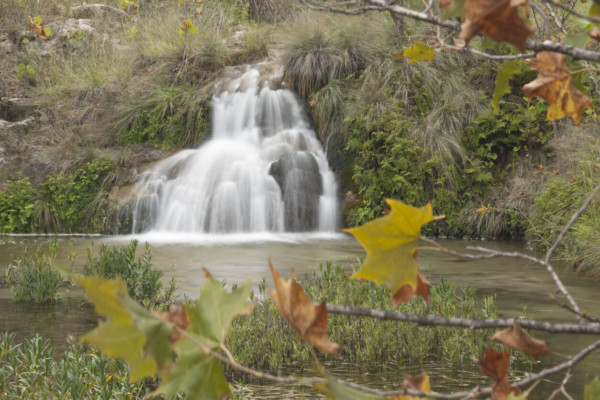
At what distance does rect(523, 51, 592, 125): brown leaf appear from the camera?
2.61 feet

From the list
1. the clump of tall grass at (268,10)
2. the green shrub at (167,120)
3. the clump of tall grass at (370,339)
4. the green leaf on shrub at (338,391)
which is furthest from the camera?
the clump of tall grass at (268,10)

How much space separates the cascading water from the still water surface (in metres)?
0.50

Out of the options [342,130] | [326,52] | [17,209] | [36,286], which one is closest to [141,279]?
[36,286]

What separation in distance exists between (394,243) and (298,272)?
21.8 feet

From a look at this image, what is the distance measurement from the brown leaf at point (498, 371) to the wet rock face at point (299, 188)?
407 inches

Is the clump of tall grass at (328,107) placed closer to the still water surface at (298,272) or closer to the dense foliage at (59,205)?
the still water surface at (298,272)

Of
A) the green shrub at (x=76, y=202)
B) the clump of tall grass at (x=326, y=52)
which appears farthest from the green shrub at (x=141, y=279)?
the clump of tall grass at (x=326, y=52)

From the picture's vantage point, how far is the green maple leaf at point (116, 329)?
1.75 ft

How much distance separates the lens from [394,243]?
69cm

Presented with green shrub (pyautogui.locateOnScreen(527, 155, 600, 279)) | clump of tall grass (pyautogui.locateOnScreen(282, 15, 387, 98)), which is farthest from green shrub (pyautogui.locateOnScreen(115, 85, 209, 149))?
green shrub (pyautogui.locateOnScreen(527, 155, 600, 279))

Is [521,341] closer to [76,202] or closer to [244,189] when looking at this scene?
[244,189]

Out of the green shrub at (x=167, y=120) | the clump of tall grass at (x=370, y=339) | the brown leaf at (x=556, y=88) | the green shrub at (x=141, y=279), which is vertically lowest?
the clump of tall grass at (x=370, y=339)

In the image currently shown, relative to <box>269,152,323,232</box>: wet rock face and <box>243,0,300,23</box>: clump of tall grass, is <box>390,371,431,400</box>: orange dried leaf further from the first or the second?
<box>243,0,300,23</box>: clump of tall grass

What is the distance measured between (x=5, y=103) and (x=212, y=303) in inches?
622
